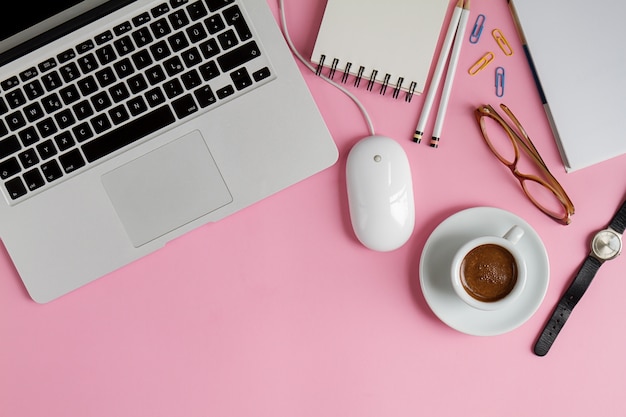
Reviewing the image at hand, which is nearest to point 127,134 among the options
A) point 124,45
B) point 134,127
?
point 134,127

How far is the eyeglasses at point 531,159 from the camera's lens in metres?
0.76

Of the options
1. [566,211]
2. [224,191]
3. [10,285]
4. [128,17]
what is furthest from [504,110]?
[10,285]

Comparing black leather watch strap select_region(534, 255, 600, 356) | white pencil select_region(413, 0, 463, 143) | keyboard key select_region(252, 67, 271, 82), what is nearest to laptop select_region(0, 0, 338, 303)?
keyboard key select_region(252, 67, 271, 82)

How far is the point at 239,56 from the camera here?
0.69 meters

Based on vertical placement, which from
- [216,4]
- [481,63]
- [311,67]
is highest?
[216,4]

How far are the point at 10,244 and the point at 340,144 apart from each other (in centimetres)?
49

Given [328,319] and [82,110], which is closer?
[82,110]

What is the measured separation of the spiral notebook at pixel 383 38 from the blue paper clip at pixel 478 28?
61 mm

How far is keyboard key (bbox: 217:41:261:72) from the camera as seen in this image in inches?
27.2

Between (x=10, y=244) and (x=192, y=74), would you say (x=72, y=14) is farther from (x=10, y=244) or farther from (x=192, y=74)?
(x=10, y=244)

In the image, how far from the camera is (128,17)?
2.28ft

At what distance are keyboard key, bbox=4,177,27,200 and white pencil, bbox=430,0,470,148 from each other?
577 millimetres

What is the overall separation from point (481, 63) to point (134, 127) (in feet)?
1.65

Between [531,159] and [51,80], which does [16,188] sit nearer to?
[51,80]
